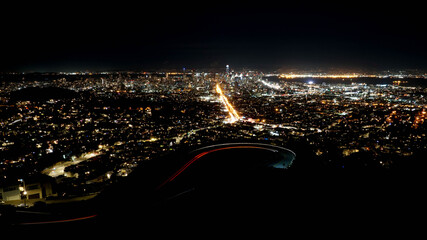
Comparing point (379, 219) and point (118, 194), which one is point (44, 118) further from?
point (379, 219)

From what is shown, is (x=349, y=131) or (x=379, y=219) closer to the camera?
(x=379, y=219)

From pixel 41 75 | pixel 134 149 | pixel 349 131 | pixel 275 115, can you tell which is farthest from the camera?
pixel 41 75

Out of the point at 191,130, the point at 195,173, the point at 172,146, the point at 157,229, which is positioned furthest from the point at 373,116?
the point at 157,229

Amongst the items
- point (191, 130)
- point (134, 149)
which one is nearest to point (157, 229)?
point (134, 149)

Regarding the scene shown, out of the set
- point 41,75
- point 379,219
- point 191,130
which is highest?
point 41,75

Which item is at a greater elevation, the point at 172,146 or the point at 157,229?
the point at 157,229

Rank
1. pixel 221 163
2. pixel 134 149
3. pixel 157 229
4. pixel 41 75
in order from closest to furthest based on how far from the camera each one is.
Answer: pixel 157 229
pixel 221 163
pixel 134 149
pixel 41 75

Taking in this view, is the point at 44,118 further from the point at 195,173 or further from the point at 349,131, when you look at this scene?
the point at 349,131

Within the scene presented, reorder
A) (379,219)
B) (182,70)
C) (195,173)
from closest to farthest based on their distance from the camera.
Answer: (379,219), (195,173), (182,70)

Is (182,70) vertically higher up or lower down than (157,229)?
higher up
